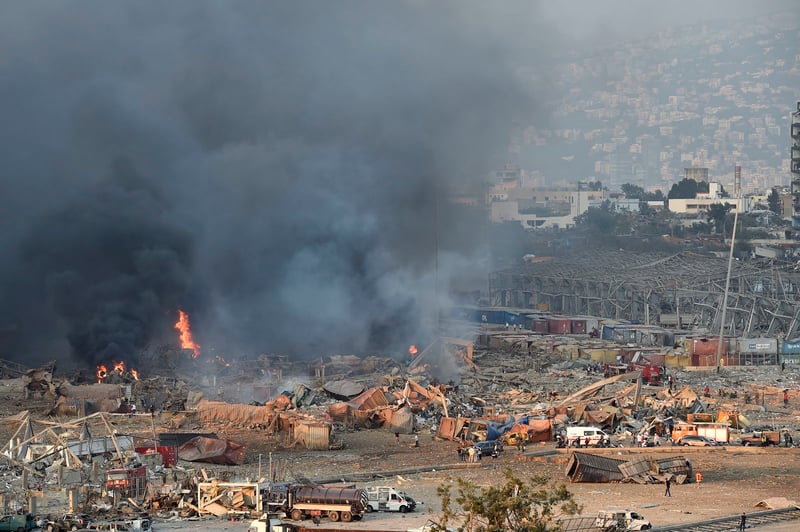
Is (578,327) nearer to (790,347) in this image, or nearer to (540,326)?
(540,326)

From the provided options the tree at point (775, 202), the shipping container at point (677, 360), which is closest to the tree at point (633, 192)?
the tree at point (775, 202)

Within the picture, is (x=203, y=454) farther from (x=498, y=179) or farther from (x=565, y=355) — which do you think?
(x=498, y=179)

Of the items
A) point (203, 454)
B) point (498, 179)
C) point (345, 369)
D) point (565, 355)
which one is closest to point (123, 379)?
point (345, 369)

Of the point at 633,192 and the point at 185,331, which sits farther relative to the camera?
the point at 633,192

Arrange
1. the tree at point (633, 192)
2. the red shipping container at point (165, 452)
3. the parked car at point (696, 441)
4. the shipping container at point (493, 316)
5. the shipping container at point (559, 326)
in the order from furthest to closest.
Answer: the tree at point (633, 192) → the shipping container at point (493, 316) → the shipping container at point (559, 326) → the parked car at point (696, 441) → the red shipping container at point (165, 452)

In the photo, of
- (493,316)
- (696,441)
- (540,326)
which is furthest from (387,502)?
(493,316)

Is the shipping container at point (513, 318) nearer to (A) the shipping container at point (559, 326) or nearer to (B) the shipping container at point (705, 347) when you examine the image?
(A) the shipping container at point (559, 326)

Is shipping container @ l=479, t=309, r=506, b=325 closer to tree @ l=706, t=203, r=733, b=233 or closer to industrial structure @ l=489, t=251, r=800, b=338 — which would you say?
industrial structure @ l=489, t=251, r=800, b=338
